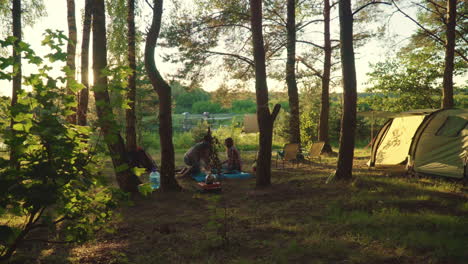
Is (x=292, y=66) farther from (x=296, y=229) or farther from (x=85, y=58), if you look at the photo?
(x=296, y=229)

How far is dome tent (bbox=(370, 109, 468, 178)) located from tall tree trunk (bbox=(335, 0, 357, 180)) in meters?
1.99

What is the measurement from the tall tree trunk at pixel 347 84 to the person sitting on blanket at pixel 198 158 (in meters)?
3.78

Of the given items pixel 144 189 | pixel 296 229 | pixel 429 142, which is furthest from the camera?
pixel 429 142

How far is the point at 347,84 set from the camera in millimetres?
7863

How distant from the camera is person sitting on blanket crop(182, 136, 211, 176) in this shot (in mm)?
9750

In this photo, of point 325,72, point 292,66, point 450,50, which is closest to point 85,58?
point 292,66

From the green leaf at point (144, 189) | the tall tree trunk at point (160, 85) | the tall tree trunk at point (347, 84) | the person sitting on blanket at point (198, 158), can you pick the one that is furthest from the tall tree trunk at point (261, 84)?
the green leaf at point (144, 189)

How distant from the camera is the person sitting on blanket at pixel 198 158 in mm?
9750

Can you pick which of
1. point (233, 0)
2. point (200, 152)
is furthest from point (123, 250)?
point (233, 0)

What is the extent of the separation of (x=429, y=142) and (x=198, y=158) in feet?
A: 19.6

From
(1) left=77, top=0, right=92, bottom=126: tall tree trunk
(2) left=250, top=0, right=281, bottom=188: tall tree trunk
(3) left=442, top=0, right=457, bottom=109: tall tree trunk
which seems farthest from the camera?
(3) left=442, top=0, right=457, bottom=109: tall tree trunk

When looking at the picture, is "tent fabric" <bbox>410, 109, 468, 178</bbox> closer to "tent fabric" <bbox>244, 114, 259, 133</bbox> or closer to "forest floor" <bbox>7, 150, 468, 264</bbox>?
"forest floor" <bbox>7, 150, 468, 264</bbox>

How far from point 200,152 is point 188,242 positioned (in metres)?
5.49

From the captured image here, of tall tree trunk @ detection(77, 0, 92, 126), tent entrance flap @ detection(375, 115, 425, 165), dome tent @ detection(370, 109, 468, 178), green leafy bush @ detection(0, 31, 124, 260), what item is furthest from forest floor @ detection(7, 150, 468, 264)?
tall tree trunk @ detection(77, 0, 92, 126)
